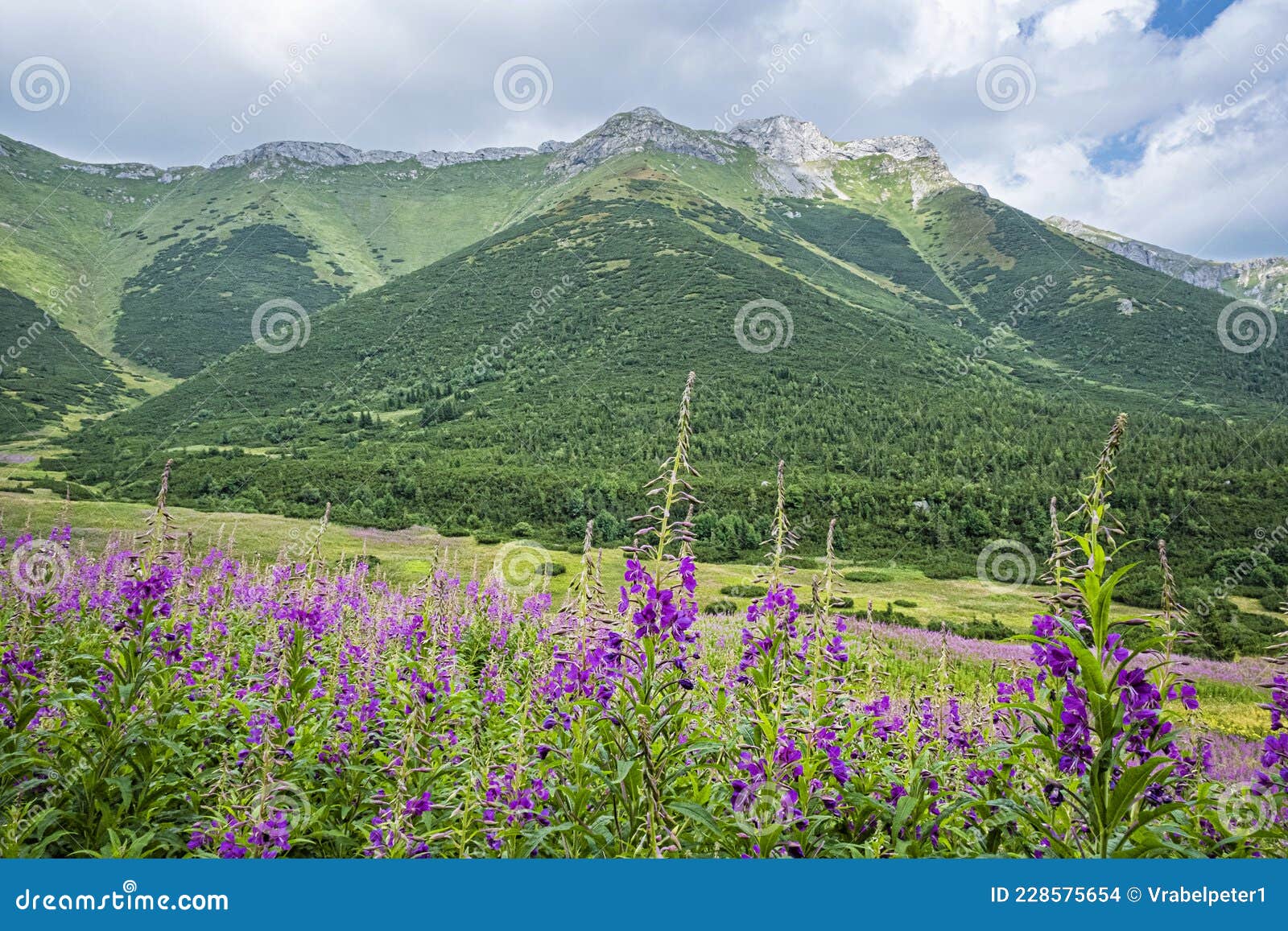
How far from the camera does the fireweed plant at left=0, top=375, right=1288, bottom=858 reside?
268 cm

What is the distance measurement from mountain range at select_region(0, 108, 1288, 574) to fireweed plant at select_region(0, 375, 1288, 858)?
608 inches

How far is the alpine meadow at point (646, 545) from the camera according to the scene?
2.97 m

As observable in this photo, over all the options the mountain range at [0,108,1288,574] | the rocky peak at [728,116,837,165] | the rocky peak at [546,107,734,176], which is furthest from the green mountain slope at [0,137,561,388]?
the rocky peak at [728,116,837,165]

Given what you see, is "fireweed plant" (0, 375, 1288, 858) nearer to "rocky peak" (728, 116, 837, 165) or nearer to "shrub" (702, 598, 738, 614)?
"shrub" (702, 598, 738, 614)

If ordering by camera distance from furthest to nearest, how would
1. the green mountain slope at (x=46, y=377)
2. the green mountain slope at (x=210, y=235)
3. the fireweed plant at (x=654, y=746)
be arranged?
the green mountain slope at (x=210, y=235) → the green mountain slope at (x=46, y=377) → the fireweed plant at (x=654, y=746)

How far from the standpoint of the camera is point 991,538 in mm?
29688

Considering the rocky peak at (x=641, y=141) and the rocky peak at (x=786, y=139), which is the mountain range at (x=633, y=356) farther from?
the rocky peak at (x=786, y=139)

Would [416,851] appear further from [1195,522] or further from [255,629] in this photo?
[1195,522]

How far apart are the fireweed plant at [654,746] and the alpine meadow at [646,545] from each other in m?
0.03

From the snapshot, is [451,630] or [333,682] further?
[451,630]

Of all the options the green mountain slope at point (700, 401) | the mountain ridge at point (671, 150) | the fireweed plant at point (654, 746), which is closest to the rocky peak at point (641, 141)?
the mountain ridge at point (671, 150)

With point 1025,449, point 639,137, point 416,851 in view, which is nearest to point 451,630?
point 416,851

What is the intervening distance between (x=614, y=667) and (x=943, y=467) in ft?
132

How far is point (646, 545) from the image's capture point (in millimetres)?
2994
